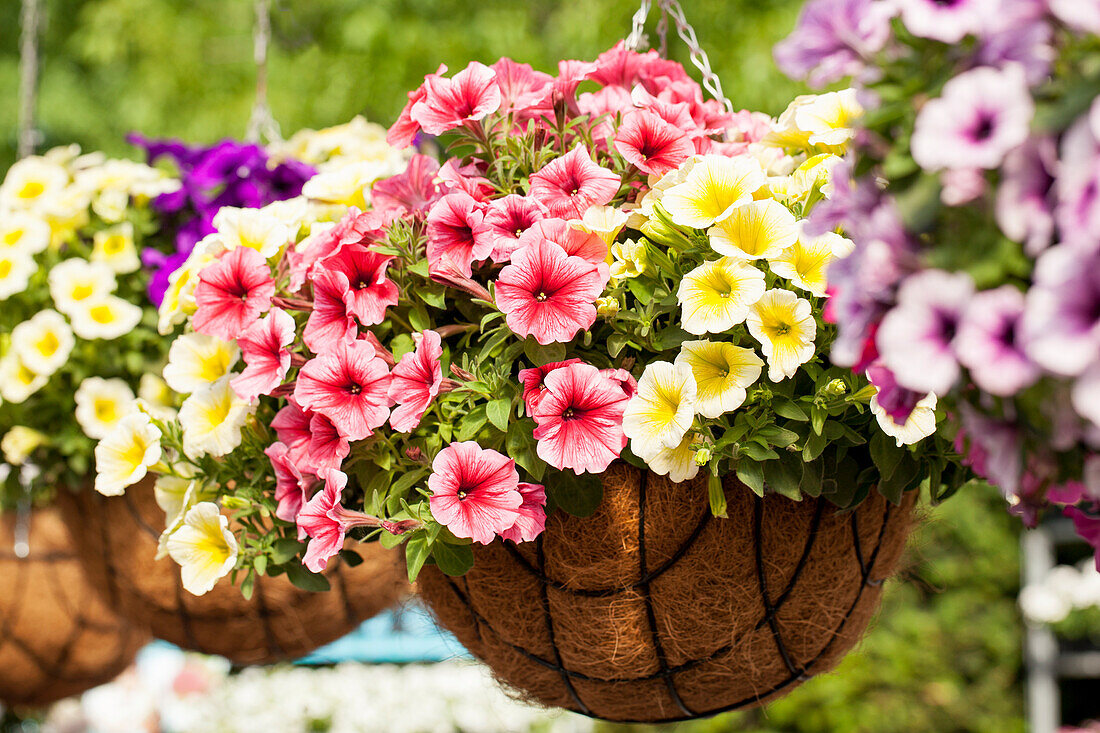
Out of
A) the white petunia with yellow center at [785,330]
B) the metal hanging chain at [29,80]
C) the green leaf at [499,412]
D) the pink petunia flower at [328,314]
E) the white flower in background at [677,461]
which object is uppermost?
the metal hanging chain at [29,80]

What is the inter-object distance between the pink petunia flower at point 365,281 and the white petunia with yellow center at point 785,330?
24 centimetres

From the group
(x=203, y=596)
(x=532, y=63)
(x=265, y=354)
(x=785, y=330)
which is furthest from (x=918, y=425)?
(x=532, y=63)

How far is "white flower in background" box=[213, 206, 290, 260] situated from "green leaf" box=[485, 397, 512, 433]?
0.25 meters

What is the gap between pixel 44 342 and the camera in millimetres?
1022

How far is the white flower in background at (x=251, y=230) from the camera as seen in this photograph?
2.55ft

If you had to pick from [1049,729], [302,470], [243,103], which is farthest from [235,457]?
[1049,729]

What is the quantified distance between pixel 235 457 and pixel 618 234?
1.11 feet

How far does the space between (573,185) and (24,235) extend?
66 centimetres

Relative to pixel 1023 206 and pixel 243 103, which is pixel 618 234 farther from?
pixel 243 103

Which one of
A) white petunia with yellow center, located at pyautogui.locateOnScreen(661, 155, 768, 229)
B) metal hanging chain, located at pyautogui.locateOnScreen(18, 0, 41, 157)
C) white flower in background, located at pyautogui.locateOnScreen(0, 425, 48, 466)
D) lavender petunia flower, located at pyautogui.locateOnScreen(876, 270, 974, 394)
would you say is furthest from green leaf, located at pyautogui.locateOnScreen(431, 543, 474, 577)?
metal hanging chain, located at pyautogui.locateOnScreen(18, 0, 41, 157)

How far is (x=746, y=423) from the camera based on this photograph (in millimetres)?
618

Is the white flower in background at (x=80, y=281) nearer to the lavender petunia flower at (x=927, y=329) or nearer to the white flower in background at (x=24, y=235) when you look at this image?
the white flower in background at (x=24, y=235)

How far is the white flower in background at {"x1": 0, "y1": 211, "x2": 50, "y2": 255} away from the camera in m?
1.02

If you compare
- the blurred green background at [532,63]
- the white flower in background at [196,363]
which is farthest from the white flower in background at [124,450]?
the blurred green background at [532,63]
